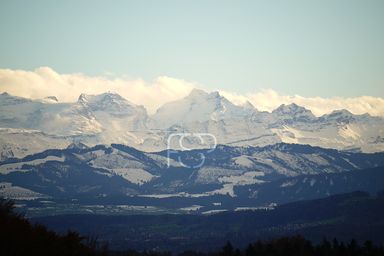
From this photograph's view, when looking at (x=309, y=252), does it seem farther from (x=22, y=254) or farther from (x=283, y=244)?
(x=22, y=254)

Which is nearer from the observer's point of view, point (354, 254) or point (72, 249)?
point (72, 249)

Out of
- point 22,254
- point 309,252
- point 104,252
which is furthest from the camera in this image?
point 309,252

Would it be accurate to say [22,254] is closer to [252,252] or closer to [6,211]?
[6,211]

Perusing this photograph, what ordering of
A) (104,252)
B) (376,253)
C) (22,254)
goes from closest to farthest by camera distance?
(22,254), (104,252), (376,253)

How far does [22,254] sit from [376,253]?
80.2m

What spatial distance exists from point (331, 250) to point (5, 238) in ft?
281

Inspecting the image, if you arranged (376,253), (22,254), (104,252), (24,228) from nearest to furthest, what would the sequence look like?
(22,254) < (24,228) < (104,252) < (376,253)

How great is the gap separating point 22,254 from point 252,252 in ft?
273

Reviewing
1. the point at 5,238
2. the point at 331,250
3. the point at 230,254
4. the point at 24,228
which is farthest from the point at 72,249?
the point at 331,250

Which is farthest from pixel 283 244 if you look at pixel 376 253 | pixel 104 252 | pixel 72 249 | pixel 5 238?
pixel 5 238

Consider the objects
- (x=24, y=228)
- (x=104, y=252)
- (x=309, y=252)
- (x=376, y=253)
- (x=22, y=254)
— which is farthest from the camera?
(x=309, y=252)

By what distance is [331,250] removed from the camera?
143625mm

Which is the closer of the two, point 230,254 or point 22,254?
point 22,254

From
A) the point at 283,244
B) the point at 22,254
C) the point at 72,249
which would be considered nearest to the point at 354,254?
the point at 283,244
